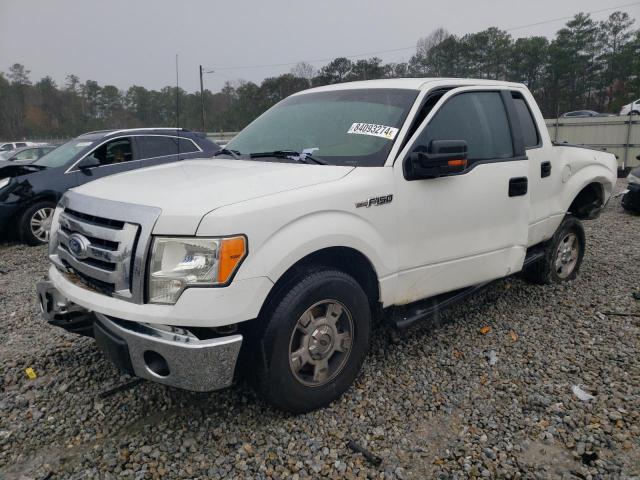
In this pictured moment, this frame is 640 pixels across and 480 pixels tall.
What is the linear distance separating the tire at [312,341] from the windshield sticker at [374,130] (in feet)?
3.17

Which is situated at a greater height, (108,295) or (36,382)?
(108,295)

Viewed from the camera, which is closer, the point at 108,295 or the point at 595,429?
the point at 108,295

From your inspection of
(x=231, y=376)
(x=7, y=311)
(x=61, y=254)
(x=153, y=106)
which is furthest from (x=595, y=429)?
(x=153, y=106)

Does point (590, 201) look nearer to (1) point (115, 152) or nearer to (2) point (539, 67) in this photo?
(1) point (115, 152)

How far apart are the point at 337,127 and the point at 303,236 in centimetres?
115

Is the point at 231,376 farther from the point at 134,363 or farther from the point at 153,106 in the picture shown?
the point at 153,106

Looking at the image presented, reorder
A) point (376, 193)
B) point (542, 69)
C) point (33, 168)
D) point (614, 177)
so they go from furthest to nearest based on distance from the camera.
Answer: point (542, 69) → point (33, 168) → point (614, 177) → point (376, 193)

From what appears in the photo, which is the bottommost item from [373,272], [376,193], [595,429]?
[595,429]

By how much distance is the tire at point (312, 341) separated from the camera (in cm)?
254

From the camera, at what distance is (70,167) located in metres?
7.54

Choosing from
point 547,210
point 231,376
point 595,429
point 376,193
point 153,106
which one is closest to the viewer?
point 231,376

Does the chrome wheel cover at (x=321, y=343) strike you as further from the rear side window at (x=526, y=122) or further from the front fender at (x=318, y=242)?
the rear side window at (x=526, y=122)

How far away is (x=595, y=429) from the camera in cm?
271

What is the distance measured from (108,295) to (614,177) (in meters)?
5.07
